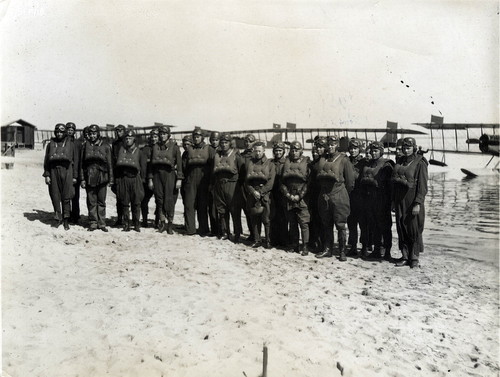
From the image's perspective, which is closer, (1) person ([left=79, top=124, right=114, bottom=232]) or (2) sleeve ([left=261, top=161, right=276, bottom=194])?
(2) sleeve ([left=261, top=161, right=276, bottom=194])

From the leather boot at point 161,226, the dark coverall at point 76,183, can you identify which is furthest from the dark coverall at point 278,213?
the dark coverall at point 76,183

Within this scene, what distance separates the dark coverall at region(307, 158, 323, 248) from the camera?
7.46 metres

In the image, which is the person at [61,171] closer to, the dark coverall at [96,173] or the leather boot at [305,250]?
the dark coverall at [96,173]

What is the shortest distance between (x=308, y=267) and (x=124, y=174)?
12.5 ft

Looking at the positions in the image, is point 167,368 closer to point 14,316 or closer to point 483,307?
point 14,316

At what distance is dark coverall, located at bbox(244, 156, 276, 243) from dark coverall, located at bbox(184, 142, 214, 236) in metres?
0.96

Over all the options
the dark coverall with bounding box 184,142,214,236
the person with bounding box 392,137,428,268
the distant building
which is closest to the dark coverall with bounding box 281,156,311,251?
the person with bounding box 392,137,428,268

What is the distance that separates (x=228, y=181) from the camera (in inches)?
311

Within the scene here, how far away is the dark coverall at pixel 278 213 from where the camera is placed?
772cm

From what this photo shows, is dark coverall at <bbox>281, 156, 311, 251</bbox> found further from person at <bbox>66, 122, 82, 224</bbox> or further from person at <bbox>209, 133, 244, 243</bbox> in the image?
person at <bbox>66, 122, 82, 224</bbox>

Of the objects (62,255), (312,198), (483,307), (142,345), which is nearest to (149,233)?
(62,255)

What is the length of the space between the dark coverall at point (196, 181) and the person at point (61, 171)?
2.10 meters

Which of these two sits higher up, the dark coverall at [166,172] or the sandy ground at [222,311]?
the dark coverall at [166,172]

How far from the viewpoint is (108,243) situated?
727 centimetres
